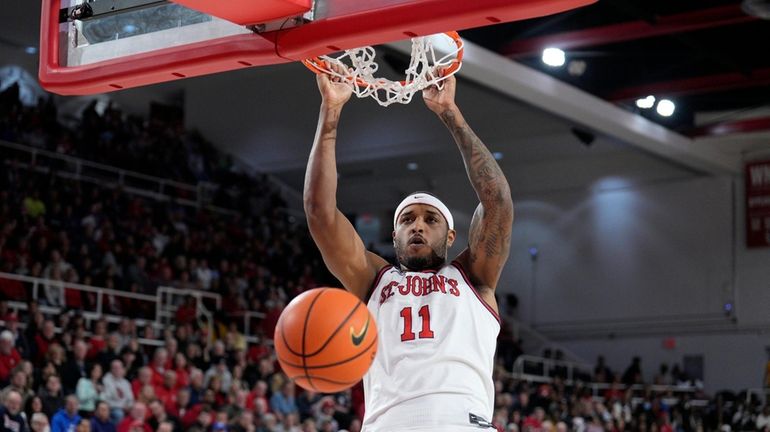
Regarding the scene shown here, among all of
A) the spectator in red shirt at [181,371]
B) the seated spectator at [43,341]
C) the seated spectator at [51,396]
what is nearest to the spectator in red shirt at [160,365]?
the spectator in red shirt at [181,371]

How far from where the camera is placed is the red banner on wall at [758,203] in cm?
2342

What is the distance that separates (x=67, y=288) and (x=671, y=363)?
570 inches

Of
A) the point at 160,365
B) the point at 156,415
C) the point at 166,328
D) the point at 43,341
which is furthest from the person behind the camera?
the point at 166,328

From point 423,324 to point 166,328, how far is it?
37.4ft

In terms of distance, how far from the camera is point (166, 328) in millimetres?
15367

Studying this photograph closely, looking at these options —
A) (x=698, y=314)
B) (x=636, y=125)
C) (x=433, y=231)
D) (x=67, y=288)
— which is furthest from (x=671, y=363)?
(x=433, y=231)

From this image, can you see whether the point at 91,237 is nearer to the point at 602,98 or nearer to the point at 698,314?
the point at 602,98

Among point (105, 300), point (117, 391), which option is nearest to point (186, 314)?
point (105, 300)

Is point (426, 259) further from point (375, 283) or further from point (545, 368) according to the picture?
point (545, 368)

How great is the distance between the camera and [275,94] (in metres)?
23.9

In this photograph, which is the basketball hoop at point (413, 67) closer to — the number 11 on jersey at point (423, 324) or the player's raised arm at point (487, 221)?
the player's raised arm at point (487, 221)

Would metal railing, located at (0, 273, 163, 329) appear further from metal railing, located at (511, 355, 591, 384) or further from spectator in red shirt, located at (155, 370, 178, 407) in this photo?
metal railing, located at (511, 355, 591, 384)

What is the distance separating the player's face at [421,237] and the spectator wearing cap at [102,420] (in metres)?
7.50

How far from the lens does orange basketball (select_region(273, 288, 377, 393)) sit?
13.1ft
